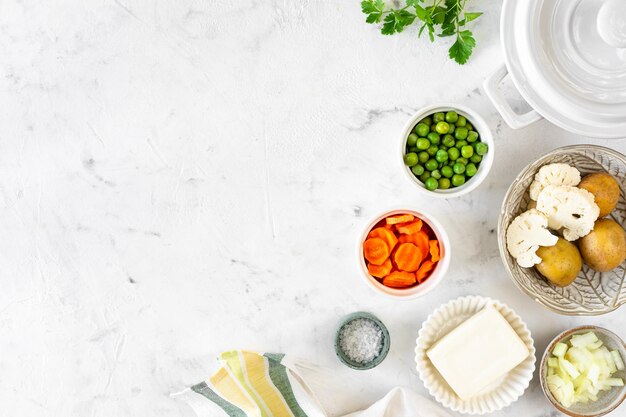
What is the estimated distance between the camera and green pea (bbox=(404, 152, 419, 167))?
1286mm

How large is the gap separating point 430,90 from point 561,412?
28.0 inches

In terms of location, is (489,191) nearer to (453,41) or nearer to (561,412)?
(453,41)

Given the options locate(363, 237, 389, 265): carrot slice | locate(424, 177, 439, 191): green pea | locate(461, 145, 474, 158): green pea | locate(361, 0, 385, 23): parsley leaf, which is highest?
locate(361, 0, 385, 23): parsley leaf

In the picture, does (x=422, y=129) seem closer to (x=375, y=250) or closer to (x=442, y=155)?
(x=442, y=155)

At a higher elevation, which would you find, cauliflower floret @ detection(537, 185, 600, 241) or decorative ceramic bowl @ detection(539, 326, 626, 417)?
cauliflower floret @ detection(537, 185, 600, 241)

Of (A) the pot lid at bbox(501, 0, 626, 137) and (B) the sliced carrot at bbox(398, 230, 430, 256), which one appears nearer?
(A) the pot lid at bbox(501, 0, 626, 137)

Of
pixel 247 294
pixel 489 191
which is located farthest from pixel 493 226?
pixel 247 294

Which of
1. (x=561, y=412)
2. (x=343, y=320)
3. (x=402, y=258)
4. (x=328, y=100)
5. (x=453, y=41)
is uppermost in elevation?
(x=453, y=41)

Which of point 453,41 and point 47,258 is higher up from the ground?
point 453,41

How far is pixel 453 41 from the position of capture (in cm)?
133

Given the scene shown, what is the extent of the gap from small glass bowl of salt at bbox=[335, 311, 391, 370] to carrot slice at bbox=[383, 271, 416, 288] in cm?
8

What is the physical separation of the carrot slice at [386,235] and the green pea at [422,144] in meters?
0.17

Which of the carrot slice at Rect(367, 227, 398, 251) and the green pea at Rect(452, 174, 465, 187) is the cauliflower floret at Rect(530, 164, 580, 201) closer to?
the green pea at Rect(452, 174, 465, 187)

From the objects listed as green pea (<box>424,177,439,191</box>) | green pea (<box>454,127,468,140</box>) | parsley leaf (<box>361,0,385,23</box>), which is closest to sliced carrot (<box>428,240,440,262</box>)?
green pea (<box>424,177,439,191</box>)
